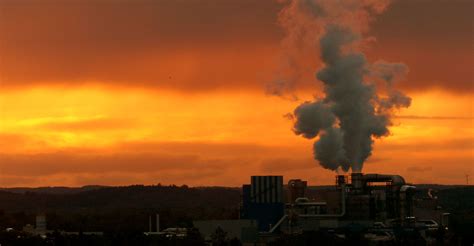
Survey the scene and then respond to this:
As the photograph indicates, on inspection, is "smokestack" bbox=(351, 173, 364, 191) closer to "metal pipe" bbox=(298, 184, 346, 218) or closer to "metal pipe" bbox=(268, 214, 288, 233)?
"metal pipe" bbox=(298, 184, 346, 218)

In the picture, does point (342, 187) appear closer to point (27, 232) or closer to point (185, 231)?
point (185, 231)

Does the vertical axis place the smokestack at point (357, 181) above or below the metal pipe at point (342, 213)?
above

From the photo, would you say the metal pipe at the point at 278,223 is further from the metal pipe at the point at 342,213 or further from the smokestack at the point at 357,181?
the smokestack at the point at 357,181

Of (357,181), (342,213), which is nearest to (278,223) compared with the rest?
(342,213)

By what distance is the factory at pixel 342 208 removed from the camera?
147875 millimetres

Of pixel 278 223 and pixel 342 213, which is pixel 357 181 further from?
pixel 278 223

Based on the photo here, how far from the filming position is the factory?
147875 mm

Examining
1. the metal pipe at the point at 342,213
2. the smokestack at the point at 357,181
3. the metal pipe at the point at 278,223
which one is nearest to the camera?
the smokestack at the point at 357,181

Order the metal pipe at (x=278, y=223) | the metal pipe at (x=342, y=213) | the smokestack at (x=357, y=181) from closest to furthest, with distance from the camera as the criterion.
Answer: the smokestack at (x=357, y=181) → the metal pipe at (x=342, y=213) → the metal pipe at (x=278, y=223)

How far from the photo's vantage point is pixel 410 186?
149125mm

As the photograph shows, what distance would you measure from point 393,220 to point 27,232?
52.9m

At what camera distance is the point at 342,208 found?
150000 mm

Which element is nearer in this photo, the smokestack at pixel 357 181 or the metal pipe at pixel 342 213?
the smokestack at pixel 357 181

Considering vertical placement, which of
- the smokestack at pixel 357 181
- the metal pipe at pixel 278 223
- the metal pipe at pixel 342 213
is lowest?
the metal pipe at pixel 278 223
